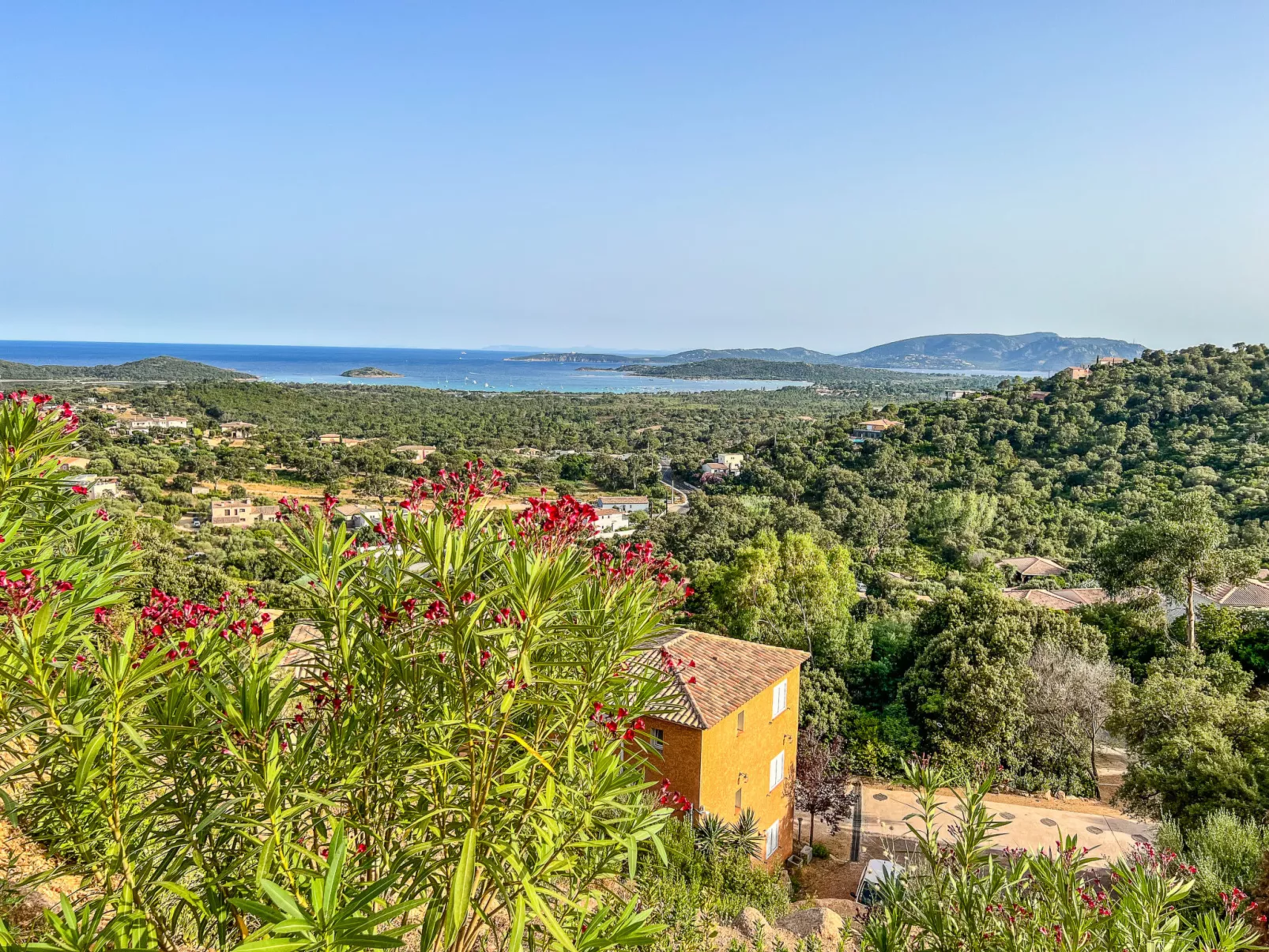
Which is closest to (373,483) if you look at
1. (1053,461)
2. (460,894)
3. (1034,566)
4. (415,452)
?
(415,452)

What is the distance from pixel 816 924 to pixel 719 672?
5052 millimetres

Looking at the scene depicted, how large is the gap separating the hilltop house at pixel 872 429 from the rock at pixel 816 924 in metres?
43.2

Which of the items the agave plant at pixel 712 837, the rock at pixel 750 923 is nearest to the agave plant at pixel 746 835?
the agave plant at pixel 712 837

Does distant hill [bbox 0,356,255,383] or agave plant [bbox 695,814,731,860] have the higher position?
distant hill [bbox 0,356,255,383]

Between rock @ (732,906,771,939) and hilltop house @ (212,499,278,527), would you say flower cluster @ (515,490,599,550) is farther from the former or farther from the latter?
hilltop house @ (212,499,278,527)

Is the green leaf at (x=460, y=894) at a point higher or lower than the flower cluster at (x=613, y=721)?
lower

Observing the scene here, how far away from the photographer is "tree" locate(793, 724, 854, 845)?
13211mm

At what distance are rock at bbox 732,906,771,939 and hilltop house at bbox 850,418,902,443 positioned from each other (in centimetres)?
4455

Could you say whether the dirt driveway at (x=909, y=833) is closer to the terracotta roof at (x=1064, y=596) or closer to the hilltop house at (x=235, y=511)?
the terracotta roof at (x=1064, y=596)

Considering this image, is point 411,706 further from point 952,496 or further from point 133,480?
point 133,480

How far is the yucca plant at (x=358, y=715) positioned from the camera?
2.49m

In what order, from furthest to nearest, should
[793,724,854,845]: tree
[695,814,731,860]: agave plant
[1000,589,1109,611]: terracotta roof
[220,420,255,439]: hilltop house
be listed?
[220,420,255,439]: hilltop house
[1000,589,1109,611]: terracotta roof
[793,724,854,845]: tree
[695,814,731,860]: agave plant

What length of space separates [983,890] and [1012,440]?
44.6m

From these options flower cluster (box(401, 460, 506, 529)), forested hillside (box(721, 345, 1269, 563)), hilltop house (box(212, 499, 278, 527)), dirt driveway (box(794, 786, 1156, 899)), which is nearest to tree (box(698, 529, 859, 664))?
dirt driveway (box(794, 786, 1156, 899))
